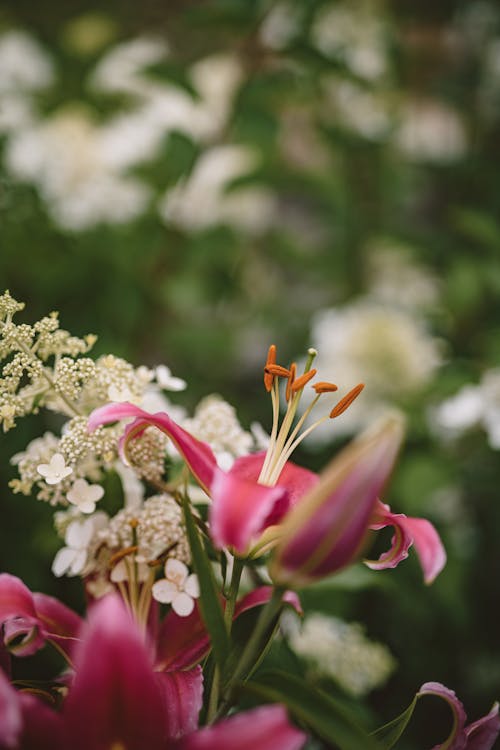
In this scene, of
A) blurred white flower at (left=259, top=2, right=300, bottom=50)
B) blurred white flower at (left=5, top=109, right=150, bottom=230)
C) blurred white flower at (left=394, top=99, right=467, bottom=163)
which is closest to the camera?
blurred white flower at (left=259, top=2, right=300, bottom=50)

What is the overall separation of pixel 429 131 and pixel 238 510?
1.86 metres

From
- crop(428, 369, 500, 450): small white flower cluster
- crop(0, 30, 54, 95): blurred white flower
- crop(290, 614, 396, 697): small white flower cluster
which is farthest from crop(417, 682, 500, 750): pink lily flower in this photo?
crop(0, 30, 54, 95): blurred white flower

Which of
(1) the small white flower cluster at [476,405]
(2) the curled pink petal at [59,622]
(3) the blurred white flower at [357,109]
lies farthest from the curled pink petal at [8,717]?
(3) the blurred white flower at [357,109]

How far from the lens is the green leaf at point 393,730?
318 mm

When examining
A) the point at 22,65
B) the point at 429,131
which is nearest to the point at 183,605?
the point at 22,65

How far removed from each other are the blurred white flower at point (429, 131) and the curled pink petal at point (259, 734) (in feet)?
4.59

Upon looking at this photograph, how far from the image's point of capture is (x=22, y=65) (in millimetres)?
1381

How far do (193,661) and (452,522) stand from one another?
0.95 m

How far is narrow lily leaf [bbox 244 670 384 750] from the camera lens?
260mm

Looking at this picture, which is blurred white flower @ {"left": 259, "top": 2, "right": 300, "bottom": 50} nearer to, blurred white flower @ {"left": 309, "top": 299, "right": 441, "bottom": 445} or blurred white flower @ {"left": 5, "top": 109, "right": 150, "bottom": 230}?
blurred white flower @ {"left": 5, "top": 109, "right": 150, "bottom": 230}

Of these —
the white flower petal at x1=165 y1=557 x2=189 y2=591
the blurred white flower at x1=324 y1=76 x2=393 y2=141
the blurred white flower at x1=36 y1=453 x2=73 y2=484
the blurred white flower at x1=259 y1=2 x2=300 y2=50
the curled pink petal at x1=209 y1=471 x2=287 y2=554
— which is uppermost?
the blurred white flower at x1=324 y1=76 x2=393 y2=141

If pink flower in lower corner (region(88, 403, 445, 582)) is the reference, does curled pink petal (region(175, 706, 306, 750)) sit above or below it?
below

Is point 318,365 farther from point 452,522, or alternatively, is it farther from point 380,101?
point 380,101

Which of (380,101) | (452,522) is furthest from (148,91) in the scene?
(452,522)
